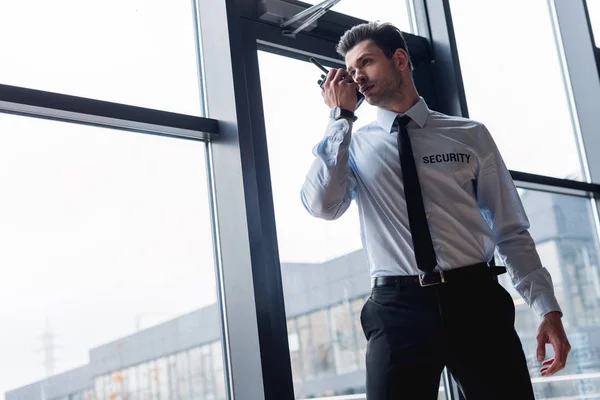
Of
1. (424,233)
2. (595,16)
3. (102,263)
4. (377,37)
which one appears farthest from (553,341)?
(595,16)

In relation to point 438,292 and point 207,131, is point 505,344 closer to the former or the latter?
point 438,292

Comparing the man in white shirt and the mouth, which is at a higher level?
the mouth

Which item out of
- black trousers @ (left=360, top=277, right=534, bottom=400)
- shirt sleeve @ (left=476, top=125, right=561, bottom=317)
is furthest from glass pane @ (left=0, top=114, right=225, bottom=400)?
shirt sleeve @ (left=476, top=125, right=561, bottom=317)

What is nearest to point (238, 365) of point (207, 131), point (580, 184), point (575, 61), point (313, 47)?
point (207, 131)

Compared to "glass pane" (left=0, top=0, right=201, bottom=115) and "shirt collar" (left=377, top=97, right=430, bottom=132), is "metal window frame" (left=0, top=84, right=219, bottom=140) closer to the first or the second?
"glass pane" (left=0, top=0, right=201, bottom=115)

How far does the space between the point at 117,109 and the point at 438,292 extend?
3.56 feet

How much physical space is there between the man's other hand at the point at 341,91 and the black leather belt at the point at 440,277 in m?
0.47

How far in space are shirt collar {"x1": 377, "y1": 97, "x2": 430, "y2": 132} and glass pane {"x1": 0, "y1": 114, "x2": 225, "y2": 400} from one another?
670 millimetres

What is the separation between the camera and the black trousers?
172 cm

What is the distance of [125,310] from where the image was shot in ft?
6.98

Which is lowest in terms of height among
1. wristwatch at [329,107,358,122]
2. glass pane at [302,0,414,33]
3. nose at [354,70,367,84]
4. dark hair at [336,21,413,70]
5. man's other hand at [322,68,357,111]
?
wristwatch at [329,107,358,122]

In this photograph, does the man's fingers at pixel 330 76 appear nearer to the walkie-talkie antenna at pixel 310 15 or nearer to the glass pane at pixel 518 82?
the walkie-talkie antenna at pixel 310 15

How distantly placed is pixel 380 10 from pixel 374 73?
1.19 metres

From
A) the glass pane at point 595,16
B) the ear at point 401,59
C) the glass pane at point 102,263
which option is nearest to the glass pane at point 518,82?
the glass pane at point 595,16
